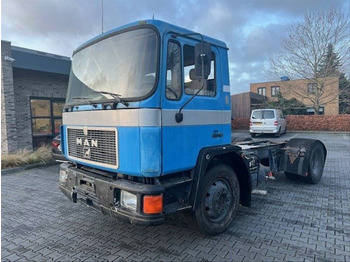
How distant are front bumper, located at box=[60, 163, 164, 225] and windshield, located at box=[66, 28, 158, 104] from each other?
1.00 metres

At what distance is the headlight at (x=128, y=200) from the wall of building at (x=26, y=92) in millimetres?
9006

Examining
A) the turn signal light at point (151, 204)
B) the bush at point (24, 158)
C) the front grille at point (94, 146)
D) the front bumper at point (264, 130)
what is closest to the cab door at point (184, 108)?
the turn signal light at point (151, 204)

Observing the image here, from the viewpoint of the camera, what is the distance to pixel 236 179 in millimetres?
4172

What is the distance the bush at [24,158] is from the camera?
28.0 feet

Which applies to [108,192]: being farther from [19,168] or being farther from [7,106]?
[7,106]

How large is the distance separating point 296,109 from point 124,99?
28793 mm

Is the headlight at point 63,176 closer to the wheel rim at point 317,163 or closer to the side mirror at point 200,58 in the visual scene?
the side mirror at point 200,58

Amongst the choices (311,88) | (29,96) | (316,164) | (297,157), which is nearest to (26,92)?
(29,96)

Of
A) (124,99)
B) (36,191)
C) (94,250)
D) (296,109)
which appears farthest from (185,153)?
→ (296,109)

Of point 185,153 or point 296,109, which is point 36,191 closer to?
point 185,153

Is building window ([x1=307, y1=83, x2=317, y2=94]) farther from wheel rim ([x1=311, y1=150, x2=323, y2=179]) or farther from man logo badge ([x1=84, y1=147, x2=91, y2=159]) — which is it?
man logo badge ([x1=84, y1=147, x2=91, y2=159])

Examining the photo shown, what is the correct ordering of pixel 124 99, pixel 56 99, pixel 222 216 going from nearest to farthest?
pixel 124 99 → pixel 222 216 → pixel 56 99

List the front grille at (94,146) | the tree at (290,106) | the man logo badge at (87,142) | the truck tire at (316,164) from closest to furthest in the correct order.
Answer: the front grille at (94,146)
the man logo badge at (87,142)
the truck tire at (316,164)
the tree at (290,106)

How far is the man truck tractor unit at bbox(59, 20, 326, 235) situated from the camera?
3004mm
